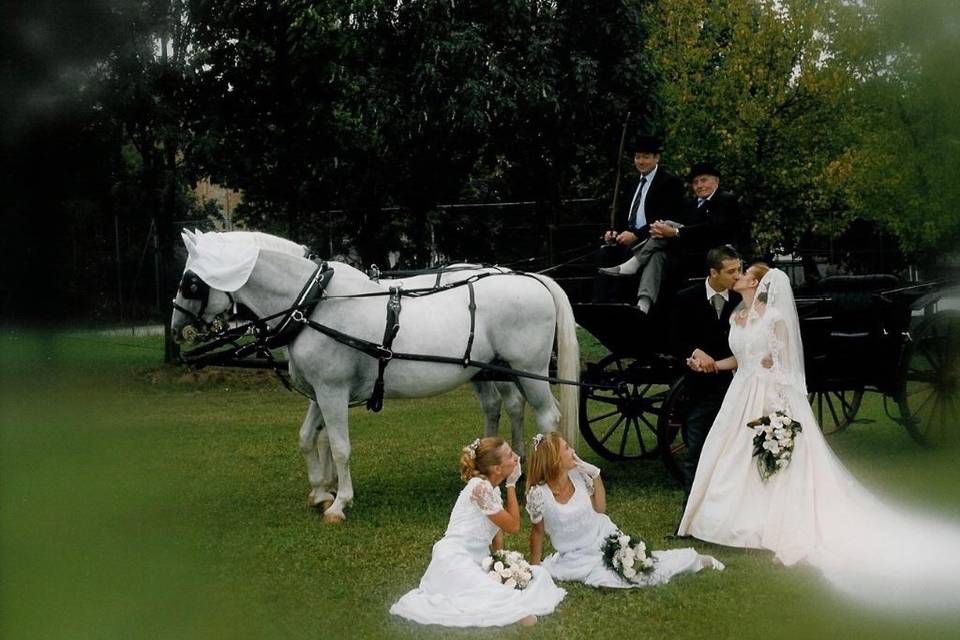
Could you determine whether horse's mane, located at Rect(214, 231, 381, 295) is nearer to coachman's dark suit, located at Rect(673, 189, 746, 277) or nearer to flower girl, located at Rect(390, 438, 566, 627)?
coachman's dark suit, located at Rect(673, 189, 746, 277)

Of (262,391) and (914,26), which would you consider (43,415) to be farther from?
(262,391)

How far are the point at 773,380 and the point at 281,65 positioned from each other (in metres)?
6.65

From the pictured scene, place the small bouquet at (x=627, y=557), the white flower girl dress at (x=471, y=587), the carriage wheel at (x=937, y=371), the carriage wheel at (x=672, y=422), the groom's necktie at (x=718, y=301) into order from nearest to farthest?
the white flower girl dress at (x=471, y=587), the small bouquet at (x=627, y=557), the groom's necktie at (x=718, y=301), the carriage wheel at (x=672, y=422), the carriage wheel at (x=937, y=371)

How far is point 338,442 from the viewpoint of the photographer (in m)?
6.91

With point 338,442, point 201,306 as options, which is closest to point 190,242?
point 201,306

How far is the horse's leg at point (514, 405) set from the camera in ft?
26.5

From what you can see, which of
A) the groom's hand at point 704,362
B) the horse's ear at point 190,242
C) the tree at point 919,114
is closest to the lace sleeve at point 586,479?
the groom's hand at point 704,362

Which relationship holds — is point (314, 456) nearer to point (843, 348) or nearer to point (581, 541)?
point (581, 541)

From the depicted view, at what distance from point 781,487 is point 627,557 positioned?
141 cm

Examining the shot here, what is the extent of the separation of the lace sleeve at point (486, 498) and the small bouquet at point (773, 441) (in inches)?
78.0

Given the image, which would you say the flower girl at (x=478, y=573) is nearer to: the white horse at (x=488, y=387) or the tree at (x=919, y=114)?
the tree at (x=919, y=114)

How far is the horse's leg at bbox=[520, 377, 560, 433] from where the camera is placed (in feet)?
24.5

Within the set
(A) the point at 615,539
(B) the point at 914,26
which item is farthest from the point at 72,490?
(A) the point at 615,539

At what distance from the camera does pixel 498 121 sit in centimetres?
1359
